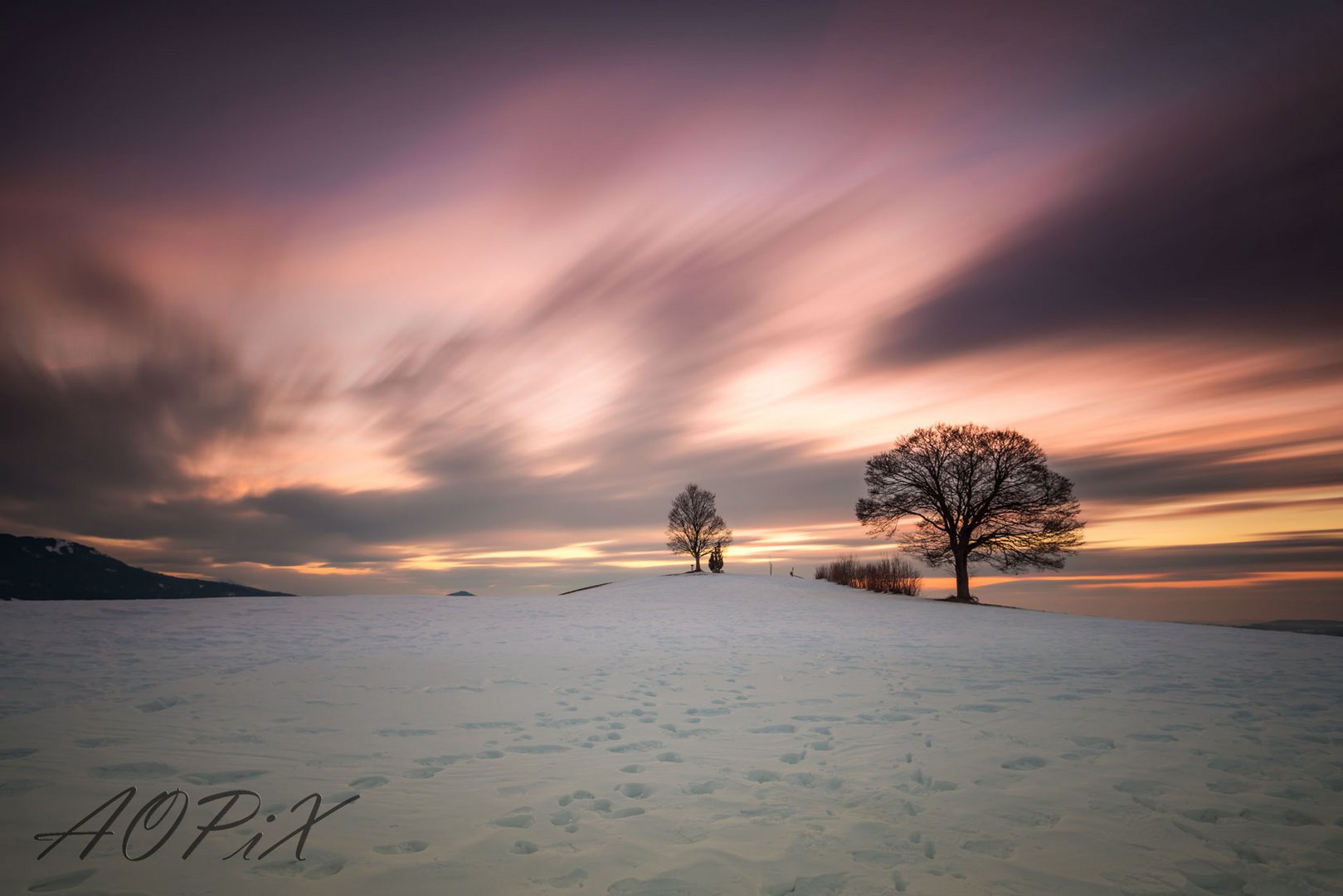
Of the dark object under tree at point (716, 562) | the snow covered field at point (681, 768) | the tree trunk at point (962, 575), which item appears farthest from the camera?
the dark object under tree at point (716, 562)

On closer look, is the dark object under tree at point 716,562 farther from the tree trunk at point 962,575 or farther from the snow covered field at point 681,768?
the snow covered field at point 681,768

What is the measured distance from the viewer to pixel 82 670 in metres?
9.91

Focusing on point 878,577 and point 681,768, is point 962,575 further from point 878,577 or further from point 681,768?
point 681,768

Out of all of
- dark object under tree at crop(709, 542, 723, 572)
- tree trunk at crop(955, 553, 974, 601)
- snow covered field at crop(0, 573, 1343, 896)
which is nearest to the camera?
snow covered field at crop(0, 573, 1343, 896)

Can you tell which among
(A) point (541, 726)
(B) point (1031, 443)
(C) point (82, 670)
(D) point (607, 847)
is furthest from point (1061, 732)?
(B) point (1031, 443)

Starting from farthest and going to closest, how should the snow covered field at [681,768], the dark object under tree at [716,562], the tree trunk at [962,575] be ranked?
the dark object under tree at [716,562] < the tree trunk at [962,575] < the snow covered field at [681,768]

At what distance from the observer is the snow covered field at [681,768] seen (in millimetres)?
3809

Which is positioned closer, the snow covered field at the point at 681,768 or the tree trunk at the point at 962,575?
the snow covered field at the point at 681,768

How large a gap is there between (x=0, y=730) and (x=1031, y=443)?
3799 cm

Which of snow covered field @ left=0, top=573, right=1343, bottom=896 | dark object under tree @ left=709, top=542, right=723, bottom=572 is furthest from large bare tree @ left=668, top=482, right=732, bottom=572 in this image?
Result: snow covered field @ left=0, top=573, right=1343, bottom=896

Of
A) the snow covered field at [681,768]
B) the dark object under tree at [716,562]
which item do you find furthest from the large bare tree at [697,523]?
the snow covered field at [681,768]

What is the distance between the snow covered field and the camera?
381 cm

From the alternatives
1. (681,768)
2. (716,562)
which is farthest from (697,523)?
(681,768)

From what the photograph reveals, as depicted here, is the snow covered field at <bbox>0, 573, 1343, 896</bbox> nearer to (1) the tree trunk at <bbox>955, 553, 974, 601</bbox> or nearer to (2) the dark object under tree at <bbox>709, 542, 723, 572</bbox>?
(1) the tree trunk at <bbox>955, 553, 974, 601</bbox>
